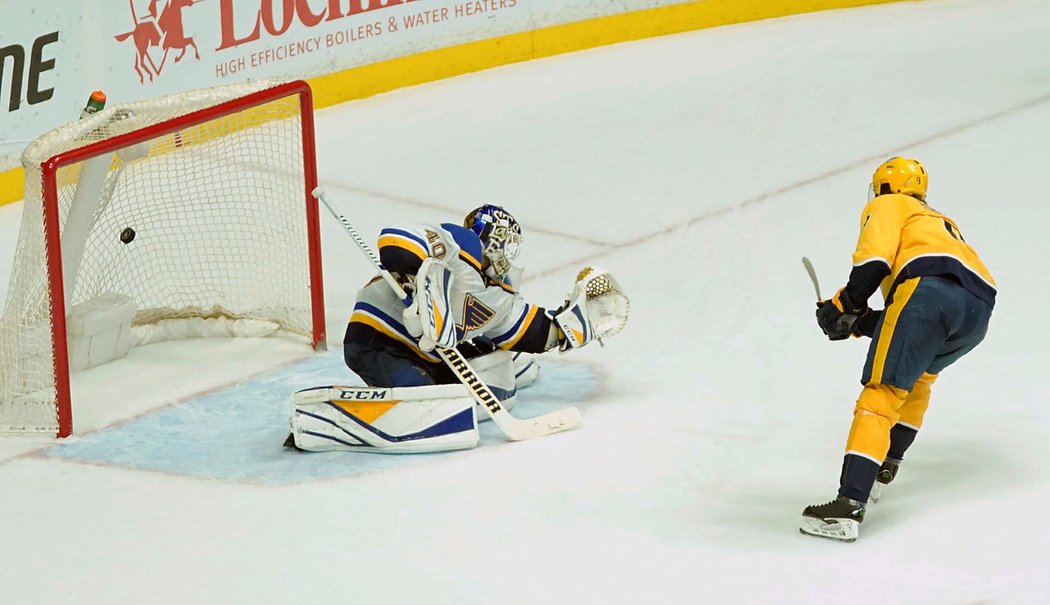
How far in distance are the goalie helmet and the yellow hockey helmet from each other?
1.02 meters

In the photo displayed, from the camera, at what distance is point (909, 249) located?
370 cm

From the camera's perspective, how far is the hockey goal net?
4.56 meters

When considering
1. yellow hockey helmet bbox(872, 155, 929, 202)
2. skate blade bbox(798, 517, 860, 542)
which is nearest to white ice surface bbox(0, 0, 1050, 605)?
skate blade bbox(798, 517, 860, 542)

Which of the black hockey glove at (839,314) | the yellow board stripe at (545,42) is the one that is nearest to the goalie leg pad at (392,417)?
the black hockey glove at (839,314)

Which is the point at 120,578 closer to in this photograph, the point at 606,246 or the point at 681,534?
the point at 681,534

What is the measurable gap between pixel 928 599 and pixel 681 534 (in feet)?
2.01

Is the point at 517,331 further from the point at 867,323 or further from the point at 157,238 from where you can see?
the point at 157,238

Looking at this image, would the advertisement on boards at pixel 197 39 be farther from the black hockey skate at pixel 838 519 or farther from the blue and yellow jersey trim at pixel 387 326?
the black hockey skate at pixel 838 519

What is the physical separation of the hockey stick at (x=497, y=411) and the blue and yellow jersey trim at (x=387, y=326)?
7 centimetres

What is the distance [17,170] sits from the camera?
671 cm

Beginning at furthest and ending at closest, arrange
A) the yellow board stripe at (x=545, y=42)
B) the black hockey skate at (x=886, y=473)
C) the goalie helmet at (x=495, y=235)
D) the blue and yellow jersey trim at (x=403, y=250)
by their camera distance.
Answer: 1. the yellow board stripe at (x=545, y=42)
2. the goalie helmet at (x=495, y=235)
3. the blue and yellow jersey trim at (x=403, y=250)
4. the black hockey skate at (x=886, y=473)

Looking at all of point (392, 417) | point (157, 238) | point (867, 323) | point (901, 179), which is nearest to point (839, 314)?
point (867, 323)

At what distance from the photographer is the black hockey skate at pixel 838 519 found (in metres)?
3.61

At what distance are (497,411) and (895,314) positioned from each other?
1.13 metres
